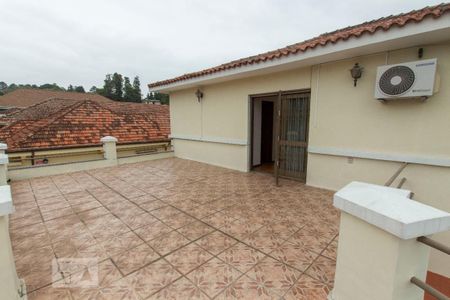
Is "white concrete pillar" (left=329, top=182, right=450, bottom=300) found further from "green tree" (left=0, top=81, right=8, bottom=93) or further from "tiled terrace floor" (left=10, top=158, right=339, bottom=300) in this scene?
"green tree" (left=0, top=81, right=8, bottom=93)

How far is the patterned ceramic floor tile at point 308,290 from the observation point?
1856 millimetres

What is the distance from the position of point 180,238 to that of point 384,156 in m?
4.11

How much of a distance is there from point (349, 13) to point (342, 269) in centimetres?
977

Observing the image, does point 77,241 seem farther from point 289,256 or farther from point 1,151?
point 1,151

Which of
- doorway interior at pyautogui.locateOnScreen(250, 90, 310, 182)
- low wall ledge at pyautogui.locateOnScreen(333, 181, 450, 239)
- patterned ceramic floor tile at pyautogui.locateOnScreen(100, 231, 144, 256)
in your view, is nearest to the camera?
low wall ledge at pyautogui.locateOnScreen(333, 181, 450, 239)

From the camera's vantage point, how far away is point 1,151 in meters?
5.71

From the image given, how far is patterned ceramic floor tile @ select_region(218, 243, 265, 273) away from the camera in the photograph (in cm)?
229

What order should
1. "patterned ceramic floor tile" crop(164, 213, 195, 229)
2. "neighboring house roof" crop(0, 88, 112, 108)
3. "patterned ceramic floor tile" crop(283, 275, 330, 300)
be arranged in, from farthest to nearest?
"neighboring house roof" crop(0, 88, 112, 108)
"patterned ceramic floor tile" crop(164, 213, 195, 229)
"patterned ceramic floor tile" crop(283, 275, 330, 300)

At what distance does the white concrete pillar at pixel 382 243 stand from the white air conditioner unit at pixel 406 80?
2736 mm

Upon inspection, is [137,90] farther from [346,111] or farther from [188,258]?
[188,258]

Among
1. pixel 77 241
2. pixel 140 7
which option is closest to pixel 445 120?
pixel 77 241

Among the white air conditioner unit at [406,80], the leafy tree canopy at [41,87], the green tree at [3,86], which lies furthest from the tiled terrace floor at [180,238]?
the green tree at [3,86]

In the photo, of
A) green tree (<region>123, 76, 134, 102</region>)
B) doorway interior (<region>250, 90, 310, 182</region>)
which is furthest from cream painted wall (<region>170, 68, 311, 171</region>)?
green tree (<region>123, 76, 134, 102</region>)

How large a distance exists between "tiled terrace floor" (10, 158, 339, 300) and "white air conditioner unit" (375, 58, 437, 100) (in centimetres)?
236
